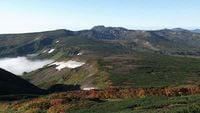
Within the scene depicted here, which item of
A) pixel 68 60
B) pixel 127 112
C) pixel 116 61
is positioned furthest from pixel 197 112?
pixel 68 60

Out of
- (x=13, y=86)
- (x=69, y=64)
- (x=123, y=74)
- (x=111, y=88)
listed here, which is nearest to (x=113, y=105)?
(x=111, y=88)

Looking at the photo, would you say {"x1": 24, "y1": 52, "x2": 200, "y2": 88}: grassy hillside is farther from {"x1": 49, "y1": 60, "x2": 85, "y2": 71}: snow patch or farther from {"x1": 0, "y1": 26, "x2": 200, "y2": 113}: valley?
{"x1": 49, "y1": 60, "x2": 85, "y2": 71}: snow patch

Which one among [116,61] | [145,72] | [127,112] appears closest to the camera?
[127,112]

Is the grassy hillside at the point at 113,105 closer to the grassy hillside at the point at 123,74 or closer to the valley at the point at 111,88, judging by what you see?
the valley at the point at 111,88

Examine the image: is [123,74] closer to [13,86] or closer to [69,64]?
[13,86]

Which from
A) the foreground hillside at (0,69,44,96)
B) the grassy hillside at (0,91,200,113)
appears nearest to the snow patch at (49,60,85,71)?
the foreground hillside at (0,69,44,96)

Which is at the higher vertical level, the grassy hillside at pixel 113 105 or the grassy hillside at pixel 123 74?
the grassy hillside at pixel 113 105

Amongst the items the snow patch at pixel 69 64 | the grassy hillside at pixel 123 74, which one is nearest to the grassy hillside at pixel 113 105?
the grassy hillside at pixel 123 74

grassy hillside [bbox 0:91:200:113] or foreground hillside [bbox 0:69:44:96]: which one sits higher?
grassy hillside [bbox 0:91:200:113]

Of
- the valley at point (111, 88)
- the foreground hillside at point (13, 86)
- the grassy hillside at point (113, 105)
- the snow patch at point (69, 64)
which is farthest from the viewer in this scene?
the snow patch at point (69, 64)

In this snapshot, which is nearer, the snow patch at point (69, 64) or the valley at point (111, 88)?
the valley at point (111, 88)

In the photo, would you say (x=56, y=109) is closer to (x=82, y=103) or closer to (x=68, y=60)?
(x=82, y=103)
